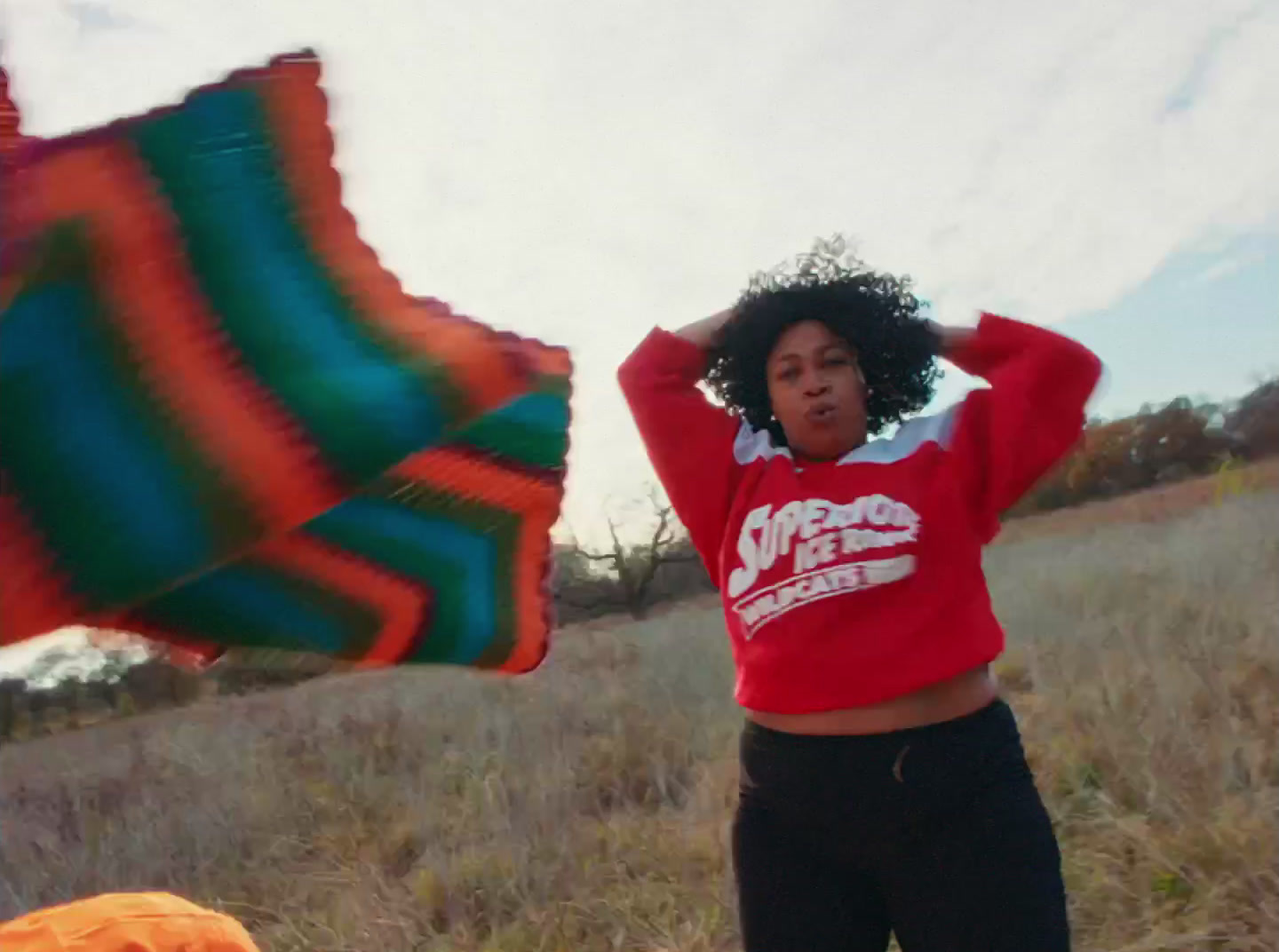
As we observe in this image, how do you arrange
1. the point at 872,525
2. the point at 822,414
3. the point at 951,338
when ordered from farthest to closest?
the point at 951,338
the point at 822,414
the point at 872,525

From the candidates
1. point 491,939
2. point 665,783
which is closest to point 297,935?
point 491,939

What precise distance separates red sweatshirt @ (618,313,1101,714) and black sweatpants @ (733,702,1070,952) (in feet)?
0.27

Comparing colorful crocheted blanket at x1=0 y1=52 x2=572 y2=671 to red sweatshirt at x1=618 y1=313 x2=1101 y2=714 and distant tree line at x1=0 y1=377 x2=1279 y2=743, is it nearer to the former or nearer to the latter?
red sweatshirt at x1=618 y1=313 x2=1101 y2=714

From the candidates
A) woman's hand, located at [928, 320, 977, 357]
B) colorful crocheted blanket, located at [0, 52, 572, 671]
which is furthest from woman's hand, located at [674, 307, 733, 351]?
colorful crocheted blanket, located at [0, 52, 572, 671]

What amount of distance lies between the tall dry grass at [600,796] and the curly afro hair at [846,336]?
1145mm

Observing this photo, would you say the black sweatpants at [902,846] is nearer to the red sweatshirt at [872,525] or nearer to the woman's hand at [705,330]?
the red sweatshirt at [872,525]

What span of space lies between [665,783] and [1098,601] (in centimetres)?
251

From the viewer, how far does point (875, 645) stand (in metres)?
1.28

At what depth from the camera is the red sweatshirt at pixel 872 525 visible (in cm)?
129

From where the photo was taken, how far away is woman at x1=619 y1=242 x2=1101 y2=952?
1.20m

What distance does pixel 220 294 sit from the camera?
22.1 inches

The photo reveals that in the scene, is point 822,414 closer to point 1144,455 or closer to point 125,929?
point 125,929

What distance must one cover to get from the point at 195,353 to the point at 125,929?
0.51 metres

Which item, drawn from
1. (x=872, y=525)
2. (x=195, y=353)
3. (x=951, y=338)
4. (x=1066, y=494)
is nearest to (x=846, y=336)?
(x=951, y=338)
